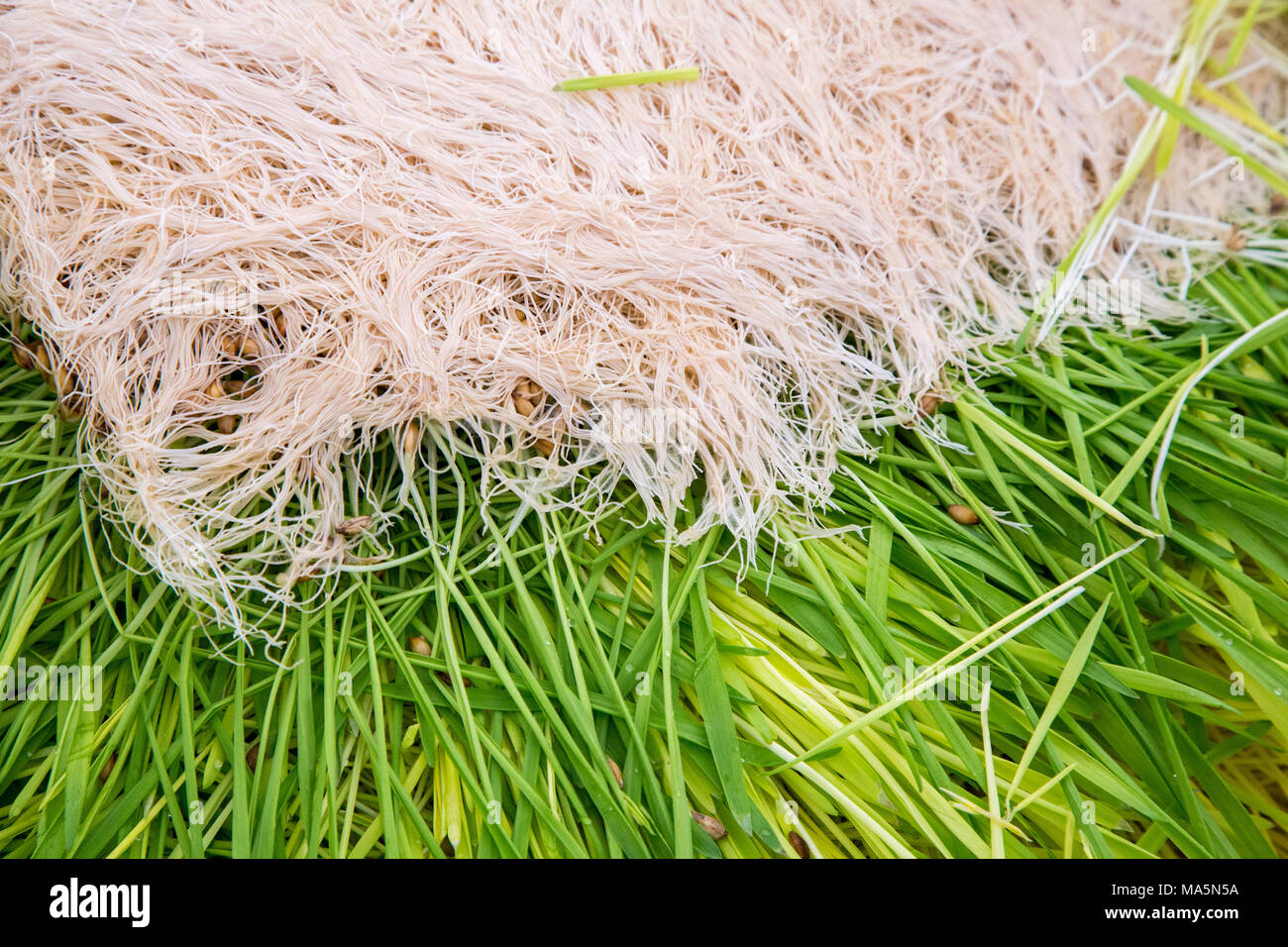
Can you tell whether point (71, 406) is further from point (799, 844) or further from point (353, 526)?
point (799, 844)

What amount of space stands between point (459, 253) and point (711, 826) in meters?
0.85

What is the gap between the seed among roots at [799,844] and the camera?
95cm

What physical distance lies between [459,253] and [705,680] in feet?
2.24

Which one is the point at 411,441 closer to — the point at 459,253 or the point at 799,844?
the point at 459,253

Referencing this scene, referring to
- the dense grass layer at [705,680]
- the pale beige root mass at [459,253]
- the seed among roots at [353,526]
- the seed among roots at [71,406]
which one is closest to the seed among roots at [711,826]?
the dense grass layer at [705,680]

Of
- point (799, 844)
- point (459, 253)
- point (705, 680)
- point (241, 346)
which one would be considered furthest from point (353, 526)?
point (799, 844)

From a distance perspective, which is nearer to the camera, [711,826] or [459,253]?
[711,826]

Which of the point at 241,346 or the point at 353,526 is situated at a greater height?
the point at 241,346

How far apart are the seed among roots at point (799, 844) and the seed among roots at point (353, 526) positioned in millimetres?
707

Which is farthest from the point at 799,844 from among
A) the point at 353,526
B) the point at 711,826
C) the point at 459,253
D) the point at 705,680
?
the point at 459,253

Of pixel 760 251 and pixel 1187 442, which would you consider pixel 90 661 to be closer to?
pixel 760 251

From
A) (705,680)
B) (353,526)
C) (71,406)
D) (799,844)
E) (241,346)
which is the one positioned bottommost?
(799,844)

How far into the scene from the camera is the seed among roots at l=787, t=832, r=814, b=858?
95 centimetres

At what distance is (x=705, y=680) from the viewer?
966 millimetres
